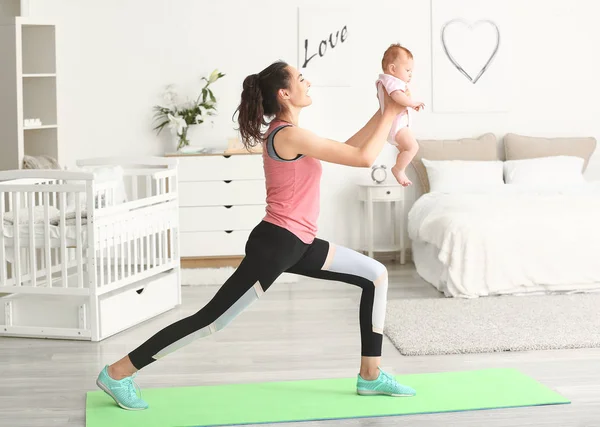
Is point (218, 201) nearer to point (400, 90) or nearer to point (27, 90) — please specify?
point (27, 90)

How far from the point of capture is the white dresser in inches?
225

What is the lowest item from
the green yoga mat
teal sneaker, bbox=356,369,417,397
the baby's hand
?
the green yoga mat

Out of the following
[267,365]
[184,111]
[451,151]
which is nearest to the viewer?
[267,365]

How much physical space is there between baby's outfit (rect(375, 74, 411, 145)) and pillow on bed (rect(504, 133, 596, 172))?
3593mm

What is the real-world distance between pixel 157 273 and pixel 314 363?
1518 mm

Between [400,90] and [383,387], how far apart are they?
1.07m

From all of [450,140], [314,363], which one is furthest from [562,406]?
[450,140]

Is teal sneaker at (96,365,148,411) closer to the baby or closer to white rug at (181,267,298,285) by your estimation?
the baby

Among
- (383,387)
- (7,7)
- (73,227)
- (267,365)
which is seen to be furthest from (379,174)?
(383,387)

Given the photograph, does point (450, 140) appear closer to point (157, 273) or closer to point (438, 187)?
point (438, 187)

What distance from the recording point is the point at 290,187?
2.90 meters

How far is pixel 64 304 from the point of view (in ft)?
13.8

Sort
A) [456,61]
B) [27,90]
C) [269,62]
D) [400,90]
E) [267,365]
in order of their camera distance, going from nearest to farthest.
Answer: [400,90] → [267,365] → [27,90] → [269,62] → [456,61]

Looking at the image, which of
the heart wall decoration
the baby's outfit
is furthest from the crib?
the heart wall decoration
